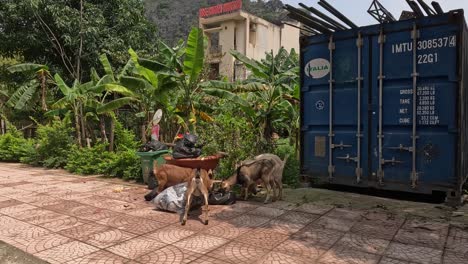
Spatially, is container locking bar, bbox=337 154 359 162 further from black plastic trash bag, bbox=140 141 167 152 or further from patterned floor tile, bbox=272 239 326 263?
black plastic trash bag, bbox=140 141 167 152

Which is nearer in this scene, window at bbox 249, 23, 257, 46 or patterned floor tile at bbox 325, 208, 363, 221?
patterned floor tile at bbox 325, 208, 363, 221

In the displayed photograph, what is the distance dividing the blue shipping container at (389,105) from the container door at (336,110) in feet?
0.05

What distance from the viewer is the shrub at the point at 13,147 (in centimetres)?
1215

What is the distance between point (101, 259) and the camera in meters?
3.60

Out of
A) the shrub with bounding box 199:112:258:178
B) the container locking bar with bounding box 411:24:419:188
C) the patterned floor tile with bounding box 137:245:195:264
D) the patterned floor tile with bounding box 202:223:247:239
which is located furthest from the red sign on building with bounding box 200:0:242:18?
the patterned floor tile with bounding box 137:245:195:264

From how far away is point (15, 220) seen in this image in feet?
16.5

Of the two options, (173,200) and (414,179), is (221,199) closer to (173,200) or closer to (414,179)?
(173,200)

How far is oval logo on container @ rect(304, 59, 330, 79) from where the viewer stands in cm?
579

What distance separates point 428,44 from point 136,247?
4.55m

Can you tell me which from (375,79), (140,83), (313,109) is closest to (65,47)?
(140,83)

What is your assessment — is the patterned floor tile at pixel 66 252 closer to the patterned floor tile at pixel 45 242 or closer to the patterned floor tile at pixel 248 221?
the patterned floor tile at pixel 45 242

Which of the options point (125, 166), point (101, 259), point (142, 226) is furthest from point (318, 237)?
point (125, 166)

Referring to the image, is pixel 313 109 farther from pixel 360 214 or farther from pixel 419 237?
pixel 419 237

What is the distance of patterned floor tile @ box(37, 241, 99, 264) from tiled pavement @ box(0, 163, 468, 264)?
0.01 metres
